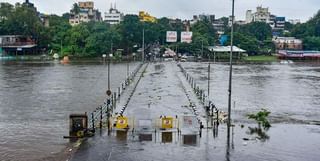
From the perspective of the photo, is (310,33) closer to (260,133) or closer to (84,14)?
(84,14)

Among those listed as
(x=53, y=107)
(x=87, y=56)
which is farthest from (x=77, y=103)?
(x=87, y=56)

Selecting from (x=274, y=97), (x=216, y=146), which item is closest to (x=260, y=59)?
(x=274, y=97)

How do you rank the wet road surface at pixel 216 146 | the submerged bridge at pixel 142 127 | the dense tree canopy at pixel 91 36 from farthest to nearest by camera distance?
the dense tree canopy at pixel 91 36
the submerged bridge at pixel 142 127
the wet road surface at pixel 216 146

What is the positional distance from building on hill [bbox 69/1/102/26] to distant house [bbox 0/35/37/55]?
4983cm

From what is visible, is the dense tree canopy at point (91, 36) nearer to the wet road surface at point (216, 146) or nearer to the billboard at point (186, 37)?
the billboard at point (186, 37)

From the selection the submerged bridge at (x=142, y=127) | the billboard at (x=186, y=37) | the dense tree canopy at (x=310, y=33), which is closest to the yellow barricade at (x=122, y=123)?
the submerged bridge at (x=142, y=127)

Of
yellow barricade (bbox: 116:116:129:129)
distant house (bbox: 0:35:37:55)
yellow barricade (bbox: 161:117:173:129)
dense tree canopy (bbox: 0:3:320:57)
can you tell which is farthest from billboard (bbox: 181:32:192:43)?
yellow barricade (bbox: 116:116:129:129)

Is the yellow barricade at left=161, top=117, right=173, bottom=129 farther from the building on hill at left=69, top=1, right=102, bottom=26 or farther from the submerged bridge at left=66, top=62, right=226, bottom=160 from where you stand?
the building on hill at left=69, top=1, right=102, bottom=26

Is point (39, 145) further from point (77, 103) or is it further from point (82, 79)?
point (82, 79)

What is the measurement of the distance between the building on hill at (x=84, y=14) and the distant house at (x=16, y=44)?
49834 mm

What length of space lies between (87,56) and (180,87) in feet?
159

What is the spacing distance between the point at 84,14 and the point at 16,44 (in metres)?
76.9

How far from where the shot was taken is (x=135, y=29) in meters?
102

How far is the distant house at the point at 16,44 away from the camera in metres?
91.7
